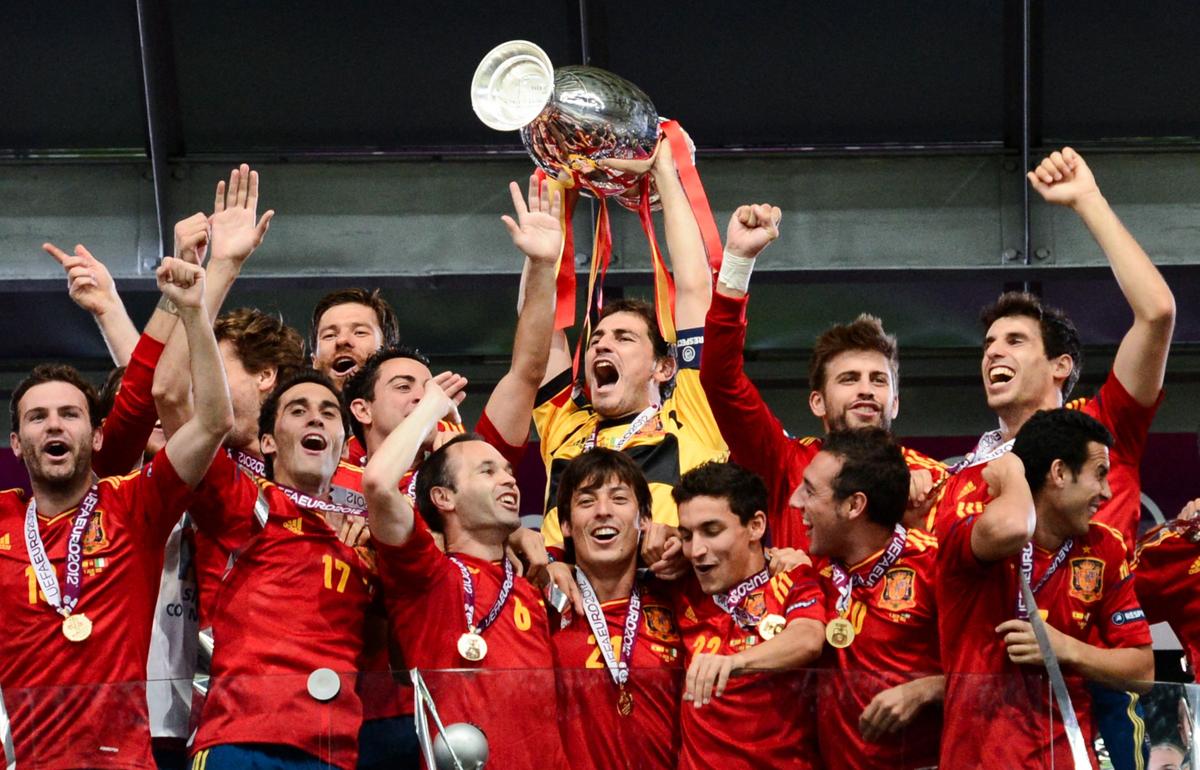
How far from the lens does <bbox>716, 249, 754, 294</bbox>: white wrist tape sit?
5516 mm

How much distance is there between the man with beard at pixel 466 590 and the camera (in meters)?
4.68

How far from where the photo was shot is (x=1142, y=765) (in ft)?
15.1

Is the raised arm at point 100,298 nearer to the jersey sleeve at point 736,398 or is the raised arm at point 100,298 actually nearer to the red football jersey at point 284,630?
the red football jersey at point 284,630

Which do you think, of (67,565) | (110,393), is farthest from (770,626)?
(110,393)

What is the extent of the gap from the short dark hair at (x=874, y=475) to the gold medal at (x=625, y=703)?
2.65 ft

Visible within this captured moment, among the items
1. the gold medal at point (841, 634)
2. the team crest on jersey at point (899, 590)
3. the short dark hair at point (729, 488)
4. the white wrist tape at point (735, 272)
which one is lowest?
the gold medal at point (841, 634)

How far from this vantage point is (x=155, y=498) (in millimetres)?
5094

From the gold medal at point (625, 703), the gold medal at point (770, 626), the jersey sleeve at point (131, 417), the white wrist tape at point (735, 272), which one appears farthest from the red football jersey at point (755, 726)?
the jersey sleeve at point (131, 417)

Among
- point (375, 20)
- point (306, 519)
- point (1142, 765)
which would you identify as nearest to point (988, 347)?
point (1142, 765)

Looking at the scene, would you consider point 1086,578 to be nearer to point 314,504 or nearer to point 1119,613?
point 1119,613

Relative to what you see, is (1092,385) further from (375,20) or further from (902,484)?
(902,484)

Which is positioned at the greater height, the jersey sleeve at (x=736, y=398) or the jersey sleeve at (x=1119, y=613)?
the jersey sleeve at (x=736, y=398)

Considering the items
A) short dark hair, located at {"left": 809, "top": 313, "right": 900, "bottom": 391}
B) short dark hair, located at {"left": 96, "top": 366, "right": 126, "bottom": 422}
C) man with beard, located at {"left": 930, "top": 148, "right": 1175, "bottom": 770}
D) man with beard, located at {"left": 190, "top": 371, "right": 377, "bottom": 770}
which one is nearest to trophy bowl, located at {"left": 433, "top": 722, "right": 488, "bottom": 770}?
man with beard, located at {"left": 190, "top": 371, "right": 377, "bottom": 770}

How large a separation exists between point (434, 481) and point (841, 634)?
1255 millimetres
